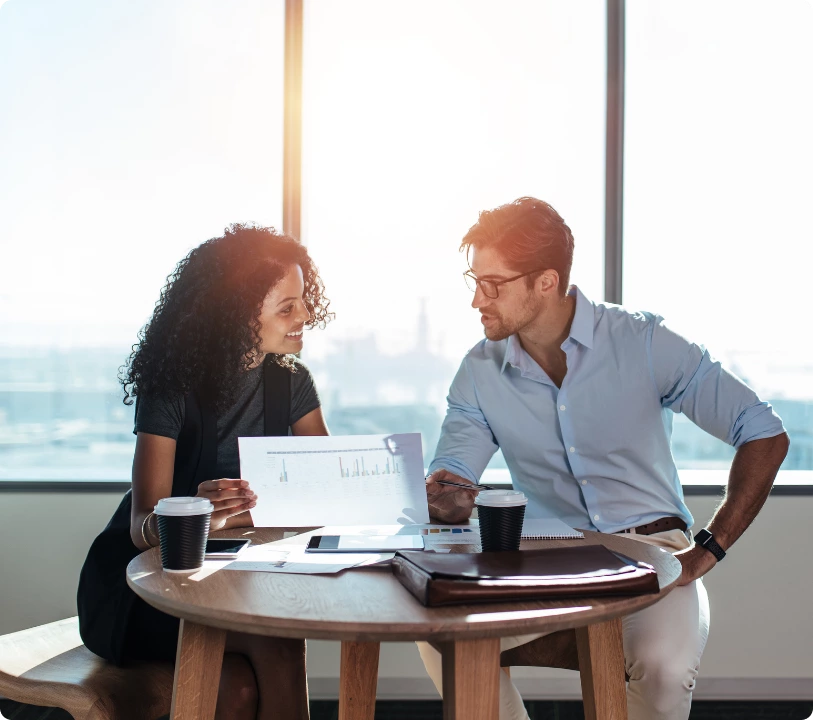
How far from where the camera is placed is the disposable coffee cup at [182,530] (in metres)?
1.30

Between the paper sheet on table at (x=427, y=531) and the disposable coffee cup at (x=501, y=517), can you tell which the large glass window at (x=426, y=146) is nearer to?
the paper sheet on table at (x=427, y=531)

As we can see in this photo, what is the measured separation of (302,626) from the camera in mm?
1054

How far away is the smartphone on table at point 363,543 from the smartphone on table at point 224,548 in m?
0.13


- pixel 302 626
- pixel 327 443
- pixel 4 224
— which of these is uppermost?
pixel 4 224

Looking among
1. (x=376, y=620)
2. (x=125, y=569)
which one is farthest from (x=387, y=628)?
(x=125, y=569)

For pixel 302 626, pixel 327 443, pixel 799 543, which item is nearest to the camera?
pixel 302 626

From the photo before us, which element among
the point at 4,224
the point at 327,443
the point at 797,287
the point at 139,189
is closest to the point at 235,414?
the point at 327,443

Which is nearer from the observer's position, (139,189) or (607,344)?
(607,344)

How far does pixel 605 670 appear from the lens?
138 centimetres

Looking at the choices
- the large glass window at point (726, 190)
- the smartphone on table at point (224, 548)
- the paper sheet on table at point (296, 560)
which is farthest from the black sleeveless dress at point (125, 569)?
the large glass window at point (726, 190)

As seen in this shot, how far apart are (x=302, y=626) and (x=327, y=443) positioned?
0.66m

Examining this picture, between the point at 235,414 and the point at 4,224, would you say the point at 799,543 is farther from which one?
the point at 4,224

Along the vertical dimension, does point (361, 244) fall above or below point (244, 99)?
below

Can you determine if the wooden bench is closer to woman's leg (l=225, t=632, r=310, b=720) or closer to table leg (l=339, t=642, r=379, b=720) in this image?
woman's leg (l=225, t=632, r=310, b=720)
